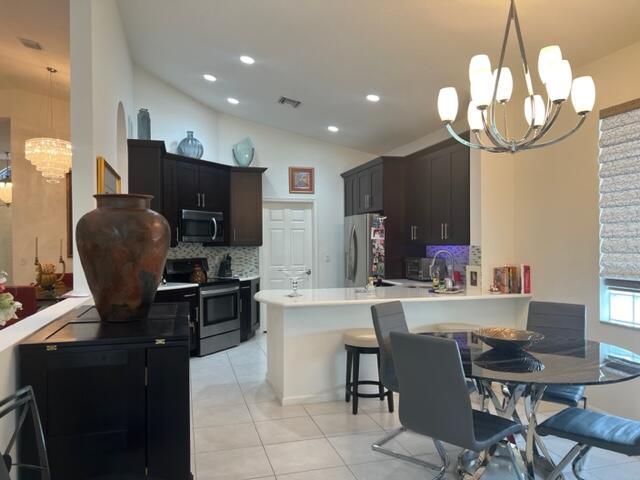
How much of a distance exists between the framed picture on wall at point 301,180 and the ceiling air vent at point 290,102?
1.38 metres

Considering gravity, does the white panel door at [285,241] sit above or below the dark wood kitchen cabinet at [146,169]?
below

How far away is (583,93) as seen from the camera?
223 centimetres

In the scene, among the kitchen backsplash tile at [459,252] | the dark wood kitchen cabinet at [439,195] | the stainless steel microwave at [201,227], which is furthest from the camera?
the stainless steel microwave at [201,227]

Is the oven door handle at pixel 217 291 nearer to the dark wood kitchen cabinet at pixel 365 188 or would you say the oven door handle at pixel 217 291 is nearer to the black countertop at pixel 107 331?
the dark wood kitchen cabinet at pixel 365 188

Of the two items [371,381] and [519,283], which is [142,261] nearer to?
[371,381]

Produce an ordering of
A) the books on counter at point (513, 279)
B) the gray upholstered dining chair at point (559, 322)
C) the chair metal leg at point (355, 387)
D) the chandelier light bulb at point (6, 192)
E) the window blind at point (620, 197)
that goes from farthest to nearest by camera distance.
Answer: the chandelier light bulb at point (6, 192)
the books on counter at point (513, 279)
the chair metal leg at point (355, 387)
the window blind at point (620, 197)
the gray upholstered dining chair at point (559, 322)

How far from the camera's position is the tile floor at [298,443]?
2.59 meters

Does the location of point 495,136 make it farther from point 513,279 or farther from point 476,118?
point 513,279

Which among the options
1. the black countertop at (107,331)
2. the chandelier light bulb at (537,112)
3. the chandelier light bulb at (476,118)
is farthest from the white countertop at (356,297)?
the chandelier light bulb at (537,112)

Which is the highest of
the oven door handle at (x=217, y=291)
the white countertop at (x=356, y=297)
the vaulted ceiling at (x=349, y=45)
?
the vaulted ceiling at (x=349, y=45)

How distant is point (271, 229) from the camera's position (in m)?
6.94

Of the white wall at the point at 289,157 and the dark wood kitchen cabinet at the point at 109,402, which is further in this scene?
the white wall at the point at 289,157

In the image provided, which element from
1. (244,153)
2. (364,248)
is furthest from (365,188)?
(244,153)

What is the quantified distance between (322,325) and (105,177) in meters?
2.04
